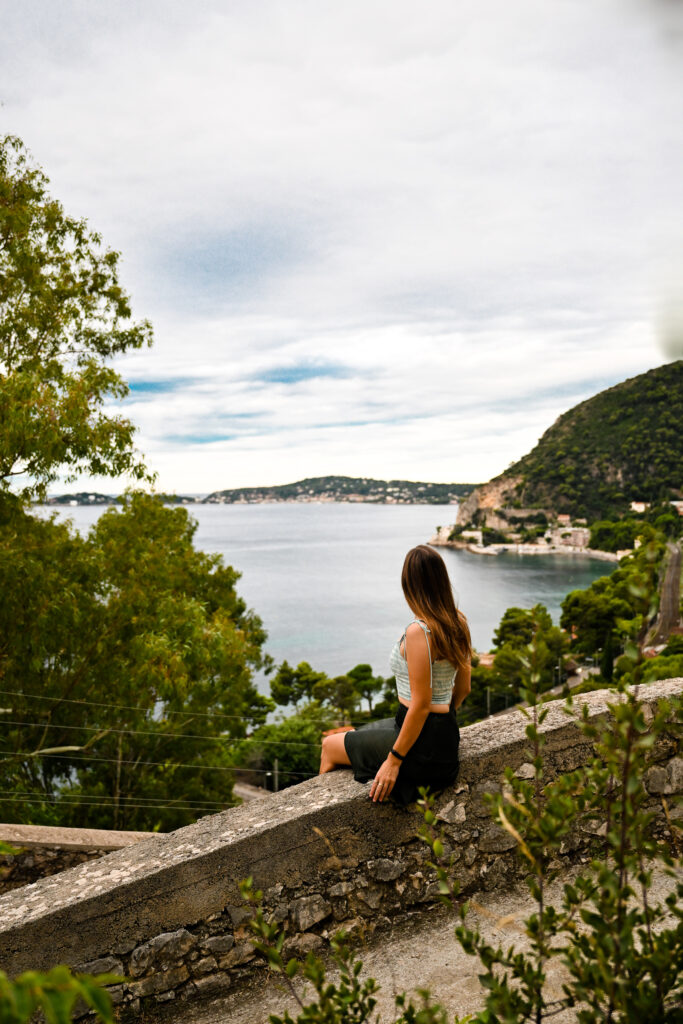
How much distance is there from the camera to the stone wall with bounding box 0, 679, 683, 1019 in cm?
260

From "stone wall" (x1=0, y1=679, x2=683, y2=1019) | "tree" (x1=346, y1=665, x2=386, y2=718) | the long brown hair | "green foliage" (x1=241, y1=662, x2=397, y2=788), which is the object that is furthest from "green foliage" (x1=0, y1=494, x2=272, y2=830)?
"tree" (x1=346, y1=665, x2=386, y2=718)

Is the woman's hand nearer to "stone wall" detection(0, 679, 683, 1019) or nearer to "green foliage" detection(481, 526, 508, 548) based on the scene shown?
"stone wall" detection(0, 679, 683, 1019)

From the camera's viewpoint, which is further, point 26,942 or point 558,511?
point 558,511

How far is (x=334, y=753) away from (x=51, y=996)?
2.71 meters

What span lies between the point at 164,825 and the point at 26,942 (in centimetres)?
1103

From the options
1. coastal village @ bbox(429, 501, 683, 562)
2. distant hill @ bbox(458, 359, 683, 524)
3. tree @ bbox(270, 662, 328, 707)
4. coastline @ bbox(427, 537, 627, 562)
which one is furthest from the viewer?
coastal village @ bbox(429, 501, 683, 562)

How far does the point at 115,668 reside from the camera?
9.75 m

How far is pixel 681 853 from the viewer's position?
9.16 ft

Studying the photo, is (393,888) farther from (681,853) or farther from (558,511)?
(558,511)

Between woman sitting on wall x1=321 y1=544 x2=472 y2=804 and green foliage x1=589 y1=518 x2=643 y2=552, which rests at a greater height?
woman sitting on wall x1=321 y1=544 x2=472 y2=804

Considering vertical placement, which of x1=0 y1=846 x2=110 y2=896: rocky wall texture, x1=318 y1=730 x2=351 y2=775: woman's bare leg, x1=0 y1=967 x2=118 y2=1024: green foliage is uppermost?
x1=0 y1=967 x2=118 y2=1024: green foliage

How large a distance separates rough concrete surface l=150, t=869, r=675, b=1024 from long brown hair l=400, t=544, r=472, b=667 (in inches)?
38.0

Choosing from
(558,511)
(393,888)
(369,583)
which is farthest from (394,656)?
(558,511)

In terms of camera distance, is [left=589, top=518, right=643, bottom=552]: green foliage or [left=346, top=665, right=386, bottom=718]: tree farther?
[left=589, top=518, right=643, bottom=552]: green foliage
